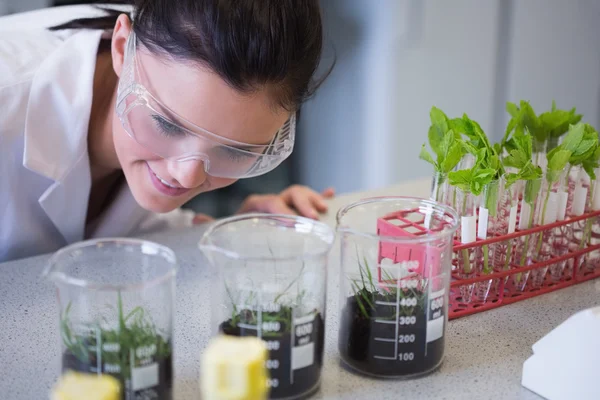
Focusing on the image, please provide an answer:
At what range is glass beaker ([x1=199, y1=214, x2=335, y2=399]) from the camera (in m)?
0.83

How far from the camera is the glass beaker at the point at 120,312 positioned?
0.77 m

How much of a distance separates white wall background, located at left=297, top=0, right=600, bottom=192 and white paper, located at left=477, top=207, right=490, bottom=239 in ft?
7.37

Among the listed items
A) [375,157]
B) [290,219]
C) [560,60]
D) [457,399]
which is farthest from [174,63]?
[560,60]

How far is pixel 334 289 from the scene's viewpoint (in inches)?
49.7

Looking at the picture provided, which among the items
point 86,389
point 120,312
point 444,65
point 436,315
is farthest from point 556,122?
point 444,65

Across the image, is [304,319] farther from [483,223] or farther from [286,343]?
[483,223]

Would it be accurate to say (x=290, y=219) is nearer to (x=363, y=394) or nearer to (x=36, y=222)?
(x=363, y=394)

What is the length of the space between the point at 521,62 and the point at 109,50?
2326 millimetres

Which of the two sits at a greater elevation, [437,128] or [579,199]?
[437,128]

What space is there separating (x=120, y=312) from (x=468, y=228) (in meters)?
0.57

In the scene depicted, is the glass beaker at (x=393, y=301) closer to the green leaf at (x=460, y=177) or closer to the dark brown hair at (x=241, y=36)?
the green leaf at (x=460, y=177)

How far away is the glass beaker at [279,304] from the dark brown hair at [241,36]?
1.14 ft

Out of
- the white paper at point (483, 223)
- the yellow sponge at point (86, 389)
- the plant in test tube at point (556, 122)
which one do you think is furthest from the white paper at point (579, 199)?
the yellow sponge at point (86, 389)

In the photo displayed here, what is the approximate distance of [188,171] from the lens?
121cm
